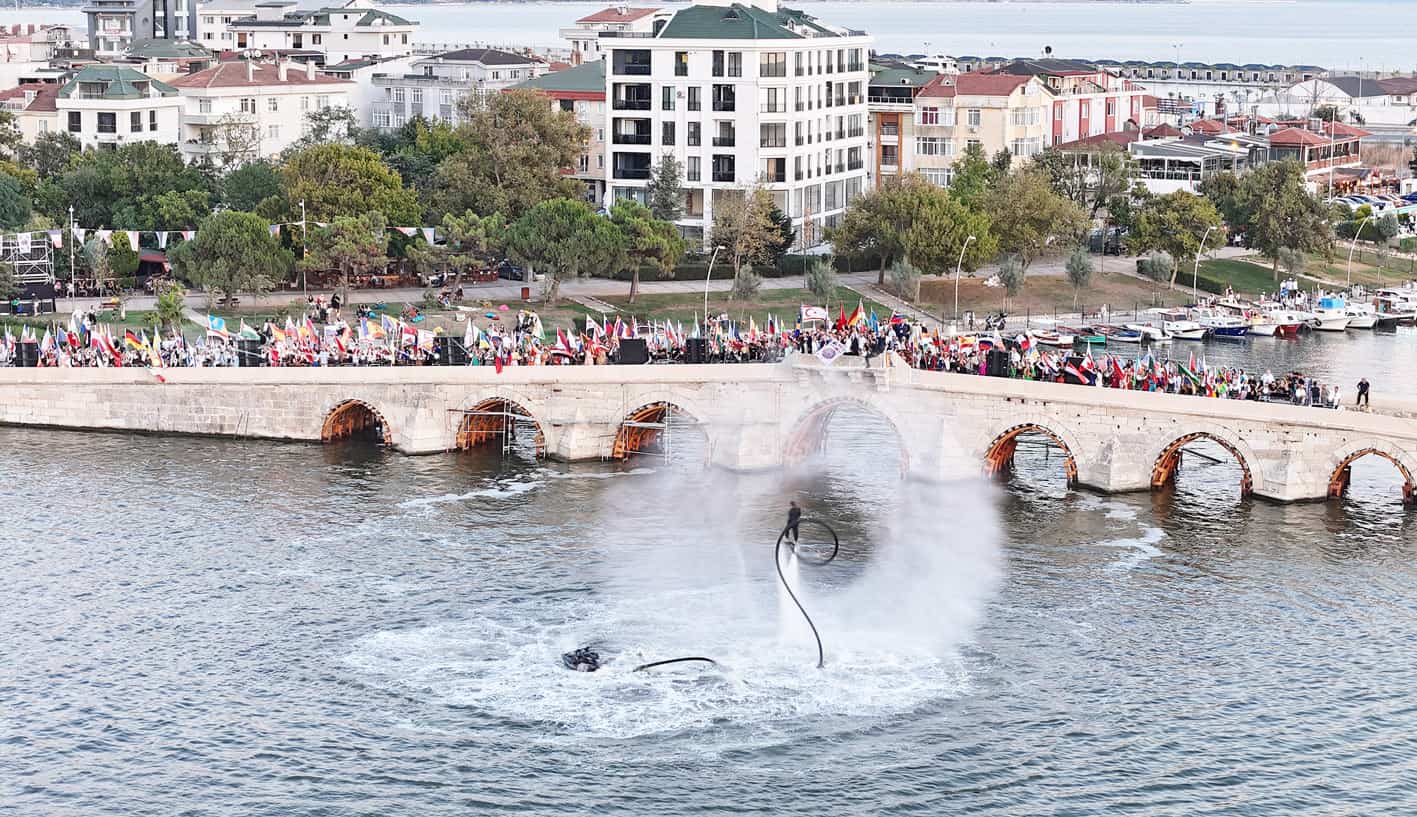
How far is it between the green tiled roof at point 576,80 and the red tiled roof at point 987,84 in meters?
32.6

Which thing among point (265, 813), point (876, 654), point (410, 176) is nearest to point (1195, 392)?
point (876, 654)

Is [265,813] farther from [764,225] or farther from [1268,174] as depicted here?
[1268,174]

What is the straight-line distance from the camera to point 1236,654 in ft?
265

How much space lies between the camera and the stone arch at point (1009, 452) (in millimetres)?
105062

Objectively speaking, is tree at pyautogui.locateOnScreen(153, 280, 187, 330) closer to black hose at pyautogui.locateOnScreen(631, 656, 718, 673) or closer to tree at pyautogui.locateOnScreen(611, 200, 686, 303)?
tree at pyautogui.locateOnScreen(611, 200, 686, 303)

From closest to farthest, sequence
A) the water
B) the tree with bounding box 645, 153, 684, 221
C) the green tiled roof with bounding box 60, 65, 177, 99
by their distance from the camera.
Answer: the water → the tree with bounding box 645, 153, 684, 221 → the green tiled roof with bounding box 60, 65, 177, 99

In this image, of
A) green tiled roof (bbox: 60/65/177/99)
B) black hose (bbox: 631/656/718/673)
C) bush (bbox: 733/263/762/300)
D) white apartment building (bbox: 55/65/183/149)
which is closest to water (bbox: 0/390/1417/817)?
black hose (bbox: 631/656/718/673)

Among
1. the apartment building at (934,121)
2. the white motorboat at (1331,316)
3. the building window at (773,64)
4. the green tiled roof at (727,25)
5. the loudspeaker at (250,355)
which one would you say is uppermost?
the green tiled roof at (727,25)

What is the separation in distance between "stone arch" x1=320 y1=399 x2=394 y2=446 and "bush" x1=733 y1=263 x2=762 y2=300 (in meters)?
41.2

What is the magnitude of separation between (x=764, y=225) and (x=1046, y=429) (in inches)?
2224

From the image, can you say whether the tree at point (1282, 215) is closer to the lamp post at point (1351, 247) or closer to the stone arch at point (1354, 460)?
the lamp post at point (1351, 247)

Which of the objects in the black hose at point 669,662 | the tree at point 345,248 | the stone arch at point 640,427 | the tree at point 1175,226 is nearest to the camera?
the black hose at point 669,662

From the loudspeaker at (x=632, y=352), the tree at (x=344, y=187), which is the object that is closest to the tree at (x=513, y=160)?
the tree at (x=344, y=187)

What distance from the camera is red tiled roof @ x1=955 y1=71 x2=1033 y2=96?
195m
